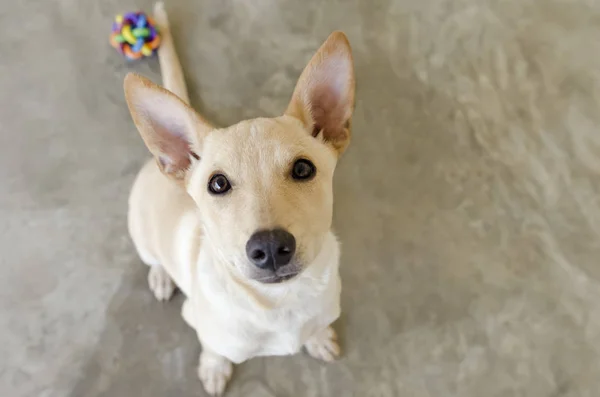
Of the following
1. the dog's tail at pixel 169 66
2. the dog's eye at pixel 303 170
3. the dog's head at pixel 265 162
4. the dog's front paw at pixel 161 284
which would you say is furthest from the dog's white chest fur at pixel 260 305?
the dog's tail at pixel 169 66

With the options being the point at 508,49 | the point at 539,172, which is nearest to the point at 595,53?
the point at 508,49

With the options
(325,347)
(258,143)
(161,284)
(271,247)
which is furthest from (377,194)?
(271,247)

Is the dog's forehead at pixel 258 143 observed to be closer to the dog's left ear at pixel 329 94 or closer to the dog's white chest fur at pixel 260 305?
the dog's left ear at pixel 329 94

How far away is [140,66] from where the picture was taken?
9.52ft

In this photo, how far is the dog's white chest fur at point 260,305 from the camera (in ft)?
5.42

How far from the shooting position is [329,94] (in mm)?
1618

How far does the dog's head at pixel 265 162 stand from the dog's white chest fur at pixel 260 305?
14cm

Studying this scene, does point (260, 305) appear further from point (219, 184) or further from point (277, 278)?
point (219, 184)

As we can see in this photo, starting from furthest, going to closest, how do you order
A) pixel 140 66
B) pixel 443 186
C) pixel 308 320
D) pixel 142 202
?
pixel 140 66
pixel 443 186
pixel 142 202
pixel 308 320

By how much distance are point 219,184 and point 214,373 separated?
1.07 metres

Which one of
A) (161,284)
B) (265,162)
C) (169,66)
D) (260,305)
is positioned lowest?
(161,284)

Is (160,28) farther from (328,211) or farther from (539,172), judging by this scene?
Result: (539,172)

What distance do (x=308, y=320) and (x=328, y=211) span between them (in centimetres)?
44

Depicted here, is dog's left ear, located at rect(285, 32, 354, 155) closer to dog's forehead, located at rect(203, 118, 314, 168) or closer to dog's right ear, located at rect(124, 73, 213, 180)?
dog's forehead, located at rect(203, 118, 314, 168)
